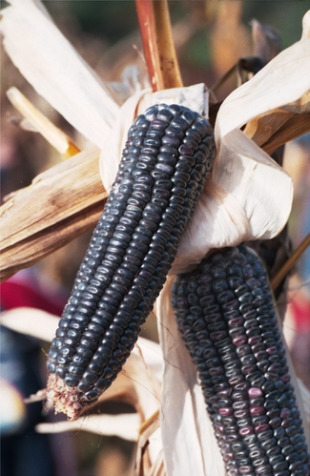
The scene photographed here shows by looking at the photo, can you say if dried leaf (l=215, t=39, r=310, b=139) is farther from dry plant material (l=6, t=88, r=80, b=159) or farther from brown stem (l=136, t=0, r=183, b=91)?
dry plant material (l=6, t=88, r=80, b=159)

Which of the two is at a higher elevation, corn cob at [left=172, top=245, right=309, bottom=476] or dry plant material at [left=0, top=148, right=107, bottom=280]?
dry plant material at [left=0, top=148, right=107, bottom=280]

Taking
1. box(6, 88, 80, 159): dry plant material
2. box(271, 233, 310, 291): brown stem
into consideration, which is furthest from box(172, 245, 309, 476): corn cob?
box(6, 88, 80, 159): dry plant material

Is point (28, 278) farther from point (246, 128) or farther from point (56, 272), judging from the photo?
point (246, 128)

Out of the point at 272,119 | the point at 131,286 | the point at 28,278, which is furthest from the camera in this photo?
the point at 28,278

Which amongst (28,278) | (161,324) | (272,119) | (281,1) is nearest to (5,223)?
(161,324)

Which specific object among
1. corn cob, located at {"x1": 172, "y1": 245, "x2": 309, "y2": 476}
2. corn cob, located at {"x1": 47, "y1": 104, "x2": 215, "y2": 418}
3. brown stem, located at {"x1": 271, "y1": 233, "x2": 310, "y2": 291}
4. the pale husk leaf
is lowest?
brown stem, located at {"x1": 271, "y1": 233, "x2": 310, "y2": 291}

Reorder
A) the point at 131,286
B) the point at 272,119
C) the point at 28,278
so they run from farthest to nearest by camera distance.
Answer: the point at 28,278, the point at 272,119, the point at 131,286

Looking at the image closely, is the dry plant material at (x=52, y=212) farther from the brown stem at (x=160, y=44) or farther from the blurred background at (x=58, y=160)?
the blurred background at (x=58, y=160)
